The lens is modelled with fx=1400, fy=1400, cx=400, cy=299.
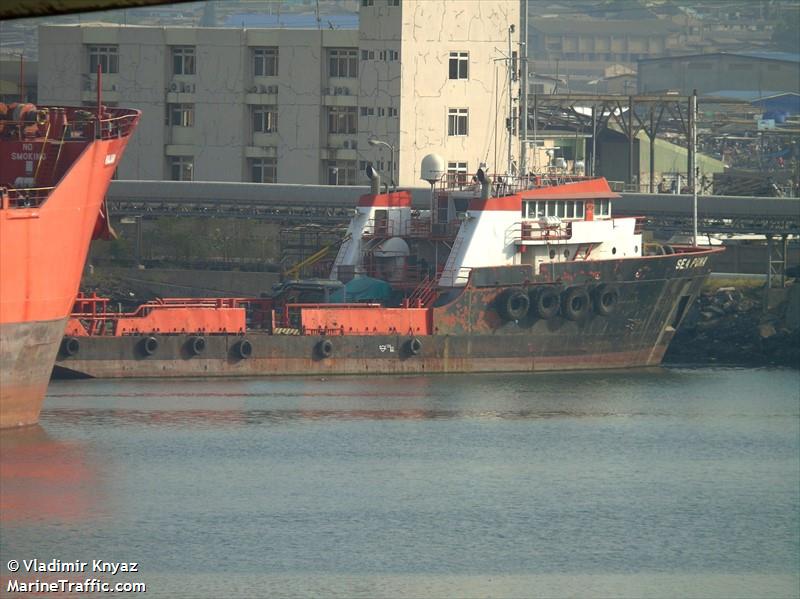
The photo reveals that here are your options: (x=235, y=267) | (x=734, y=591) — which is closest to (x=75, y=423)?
(x=734, y=591)

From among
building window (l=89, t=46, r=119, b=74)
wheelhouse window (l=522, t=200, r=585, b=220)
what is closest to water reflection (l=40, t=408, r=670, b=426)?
wheelhouse window (l=522, t=200, r=585, b=220)

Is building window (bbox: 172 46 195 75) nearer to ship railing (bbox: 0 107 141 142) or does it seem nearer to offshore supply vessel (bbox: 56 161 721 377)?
offshore supply vessel (bbox: 56 161 721 377)

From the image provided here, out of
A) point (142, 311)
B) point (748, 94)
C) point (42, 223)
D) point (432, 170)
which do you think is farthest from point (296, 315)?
point (748, 94)

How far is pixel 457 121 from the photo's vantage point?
42594 mm

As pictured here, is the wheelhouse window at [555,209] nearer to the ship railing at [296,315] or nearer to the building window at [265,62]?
the ship railing at [296,315]

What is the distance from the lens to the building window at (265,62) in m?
43.9

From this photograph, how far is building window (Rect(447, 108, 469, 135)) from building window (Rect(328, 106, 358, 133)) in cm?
307

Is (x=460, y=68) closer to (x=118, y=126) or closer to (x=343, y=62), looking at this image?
(x=343, y=62)

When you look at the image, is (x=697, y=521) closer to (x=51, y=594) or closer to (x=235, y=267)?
(x=51, y=594)

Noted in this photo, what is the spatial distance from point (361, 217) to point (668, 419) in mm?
9766

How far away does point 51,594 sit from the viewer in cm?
1383

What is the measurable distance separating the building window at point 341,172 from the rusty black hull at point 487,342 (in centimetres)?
1526

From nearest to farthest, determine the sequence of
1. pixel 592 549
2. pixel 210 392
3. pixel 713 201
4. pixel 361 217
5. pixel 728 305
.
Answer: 1. pixel 592 549
2. pixel 210 392
3. pixel 361 217
4. pixel 728 305
5. pixel 713 201

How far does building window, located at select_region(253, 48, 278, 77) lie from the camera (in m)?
43.9
